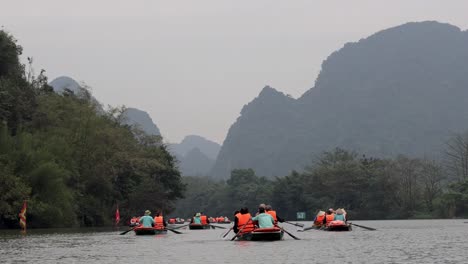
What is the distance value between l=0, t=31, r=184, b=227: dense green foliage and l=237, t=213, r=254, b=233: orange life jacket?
24.2 meters

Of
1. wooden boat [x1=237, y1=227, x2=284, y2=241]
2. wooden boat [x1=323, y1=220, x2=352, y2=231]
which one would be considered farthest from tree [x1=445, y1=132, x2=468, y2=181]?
wooden boat [x1=237, y1=227, x2=284, y2=241]

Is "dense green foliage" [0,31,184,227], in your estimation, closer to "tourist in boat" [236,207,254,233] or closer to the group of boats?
the group of boats

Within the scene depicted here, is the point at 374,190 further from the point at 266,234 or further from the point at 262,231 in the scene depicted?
the point at 262,231

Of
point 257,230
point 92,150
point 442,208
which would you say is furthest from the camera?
point 442,208

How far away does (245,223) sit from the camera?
106ft

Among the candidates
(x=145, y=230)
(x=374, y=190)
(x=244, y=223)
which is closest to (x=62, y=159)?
(x=145, y=230)

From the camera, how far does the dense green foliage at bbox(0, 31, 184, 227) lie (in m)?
55.7

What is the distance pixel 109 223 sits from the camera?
76000 millimetres

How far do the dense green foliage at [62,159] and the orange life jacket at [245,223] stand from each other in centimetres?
2419

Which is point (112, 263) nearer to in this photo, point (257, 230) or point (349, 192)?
point (257, 230)

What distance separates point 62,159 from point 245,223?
34836 millimetres

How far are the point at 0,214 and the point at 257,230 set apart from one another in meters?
→ 28.8

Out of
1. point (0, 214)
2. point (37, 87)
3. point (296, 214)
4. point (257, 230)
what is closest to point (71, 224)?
point (0, 214)

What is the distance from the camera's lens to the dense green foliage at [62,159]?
183 feet
